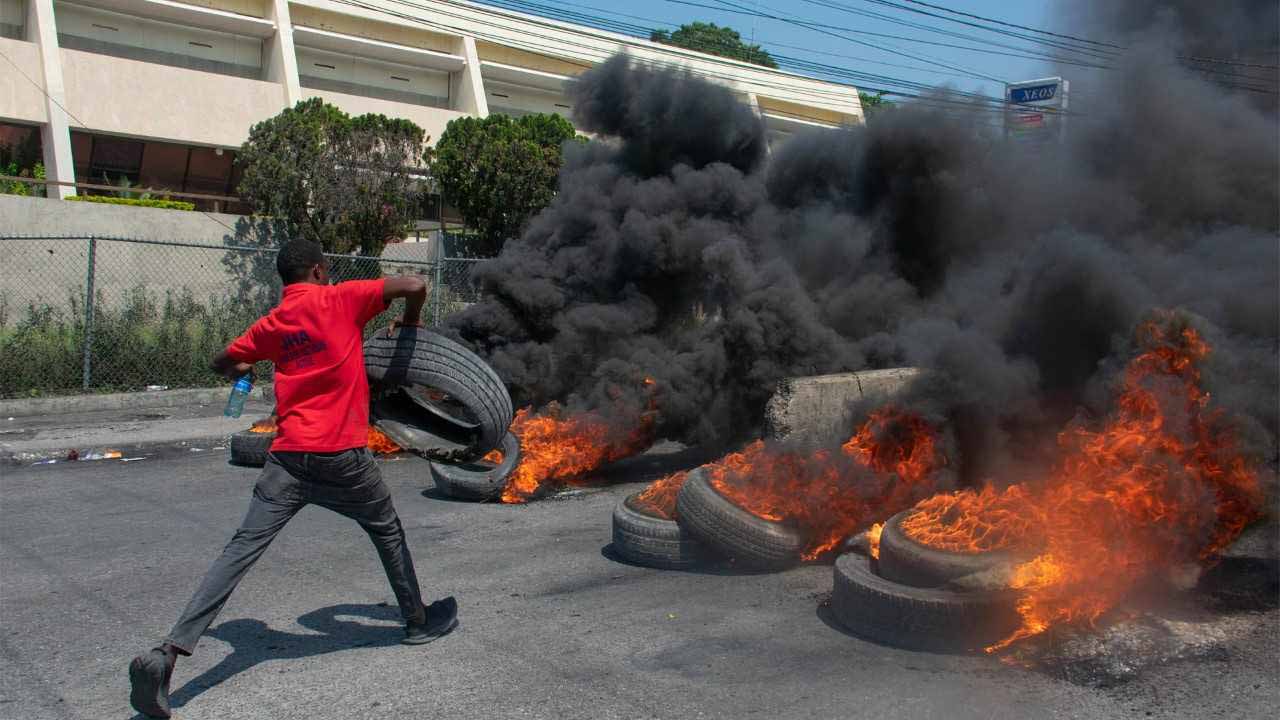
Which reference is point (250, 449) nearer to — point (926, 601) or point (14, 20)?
point (926, 601)

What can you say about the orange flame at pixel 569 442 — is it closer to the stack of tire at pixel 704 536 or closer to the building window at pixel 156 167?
the stack of tire at pixel 704 536

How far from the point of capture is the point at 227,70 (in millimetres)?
29125

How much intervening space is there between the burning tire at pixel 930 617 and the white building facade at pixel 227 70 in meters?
17.7

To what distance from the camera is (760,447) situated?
665 cm

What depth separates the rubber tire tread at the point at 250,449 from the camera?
31.9 ft

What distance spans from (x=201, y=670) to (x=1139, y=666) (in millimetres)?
4258

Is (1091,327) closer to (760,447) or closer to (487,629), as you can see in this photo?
(760,447)

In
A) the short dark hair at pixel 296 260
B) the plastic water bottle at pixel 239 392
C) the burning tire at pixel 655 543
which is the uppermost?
the short dark hair at pixel 296 260

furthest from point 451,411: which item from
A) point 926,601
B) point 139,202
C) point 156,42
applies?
point 156,42

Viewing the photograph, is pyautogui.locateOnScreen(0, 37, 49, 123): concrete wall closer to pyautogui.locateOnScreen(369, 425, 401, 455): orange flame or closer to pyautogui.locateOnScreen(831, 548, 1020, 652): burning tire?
pyautogui.locateOnScreen(369, 425, 401, 455): orange flame

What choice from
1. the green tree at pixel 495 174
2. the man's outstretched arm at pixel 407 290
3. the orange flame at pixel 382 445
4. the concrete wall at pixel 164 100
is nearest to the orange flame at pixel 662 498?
the man's outstretched arm at pixel 407 290

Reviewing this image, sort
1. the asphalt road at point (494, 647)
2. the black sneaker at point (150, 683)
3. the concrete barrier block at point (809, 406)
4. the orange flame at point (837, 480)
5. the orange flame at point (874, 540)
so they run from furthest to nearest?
the concrete barrier block at point (809, 406) → the orange flame at point (837, 480) → the orange flame at point (874, 540) → the asphalt road at point (494, 647) → the black sneaker at point (150, 683)

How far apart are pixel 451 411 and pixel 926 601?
445 cm

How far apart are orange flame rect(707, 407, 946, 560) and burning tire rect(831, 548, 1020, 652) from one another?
1.13 m
